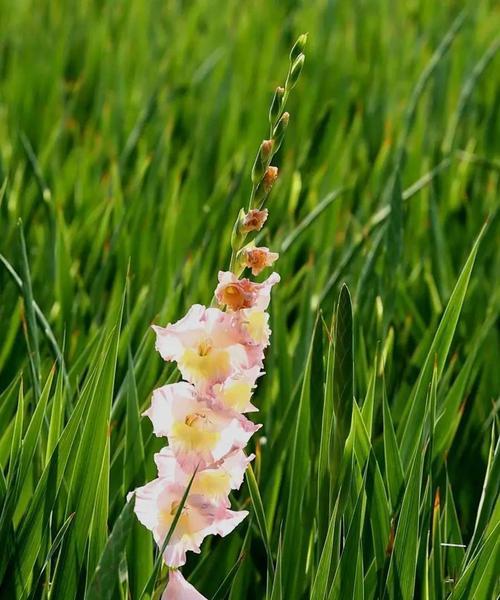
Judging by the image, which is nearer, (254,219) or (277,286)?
(254,219)

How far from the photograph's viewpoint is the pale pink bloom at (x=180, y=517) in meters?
0.63

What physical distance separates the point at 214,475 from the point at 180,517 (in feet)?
0.10

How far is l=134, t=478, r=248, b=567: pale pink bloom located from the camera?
2.07 ft

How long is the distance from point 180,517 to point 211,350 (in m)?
0.10

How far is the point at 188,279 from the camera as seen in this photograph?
1312mm

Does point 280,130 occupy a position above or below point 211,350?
above

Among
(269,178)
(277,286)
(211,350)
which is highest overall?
(277,286)

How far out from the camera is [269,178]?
2.11ft

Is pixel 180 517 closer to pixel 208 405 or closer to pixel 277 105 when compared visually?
pixel 208 405

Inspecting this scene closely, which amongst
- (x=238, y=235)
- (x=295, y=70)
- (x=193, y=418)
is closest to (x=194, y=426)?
(x=193, y=418)

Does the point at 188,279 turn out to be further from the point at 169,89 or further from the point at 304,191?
the point at 169,89

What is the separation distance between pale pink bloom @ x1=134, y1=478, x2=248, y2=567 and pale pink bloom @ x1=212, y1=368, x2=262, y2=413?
2.1 inches

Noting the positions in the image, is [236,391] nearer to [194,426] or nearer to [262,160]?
[194,426]

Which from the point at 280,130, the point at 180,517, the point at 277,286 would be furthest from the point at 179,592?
the point at 277,286
